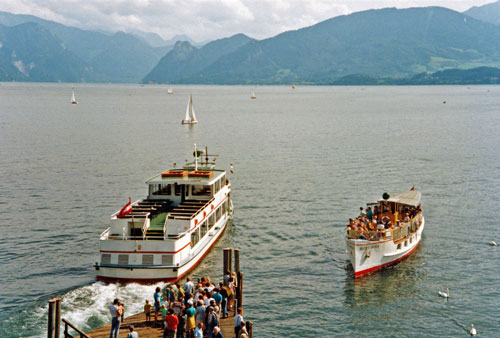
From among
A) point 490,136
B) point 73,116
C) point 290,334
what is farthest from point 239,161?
point 73,116

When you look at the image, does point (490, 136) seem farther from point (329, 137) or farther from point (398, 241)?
point (398, 241)

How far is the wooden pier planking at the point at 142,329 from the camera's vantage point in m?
28.4

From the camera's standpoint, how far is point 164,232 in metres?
41.3

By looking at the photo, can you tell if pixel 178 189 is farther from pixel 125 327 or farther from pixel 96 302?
pixel 125 327

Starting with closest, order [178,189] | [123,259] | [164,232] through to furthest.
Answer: [123,259], [164,232], [178,189]

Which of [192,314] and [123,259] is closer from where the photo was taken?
[192,314]

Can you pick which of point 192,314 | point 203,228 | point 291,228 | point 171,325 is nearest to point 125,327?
point 171,325

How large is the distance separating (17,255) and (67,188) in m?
26.4

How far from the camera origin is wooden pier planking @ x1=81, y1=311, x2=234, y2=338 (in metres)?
28.4

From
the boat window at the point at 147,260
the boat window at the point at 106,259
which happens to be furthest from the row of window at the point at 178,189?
the boat window at the point at 106,259

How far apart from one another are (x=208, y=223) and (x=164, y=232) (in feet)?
24.7

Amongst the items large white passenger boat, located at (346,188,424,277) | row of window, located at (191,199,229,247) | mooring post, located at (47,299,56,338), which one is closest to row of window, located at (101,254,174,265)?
row of window, located at (191,199,229,247)

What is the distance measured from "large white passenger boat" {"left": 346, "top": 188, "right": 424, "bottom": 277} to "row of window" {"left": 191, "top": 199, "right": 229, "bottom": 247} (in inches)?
486

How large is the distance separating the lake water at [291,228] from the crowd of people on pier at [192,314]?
5212 mm
